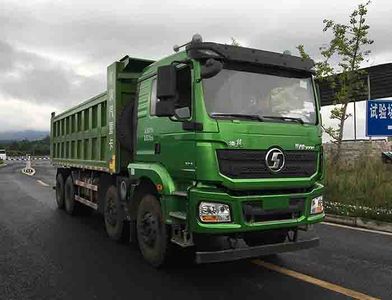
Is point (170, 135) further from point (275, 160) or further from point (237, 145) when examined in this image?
point (275, 160)

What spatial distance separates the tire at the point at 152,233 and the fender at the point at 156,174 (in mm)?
281

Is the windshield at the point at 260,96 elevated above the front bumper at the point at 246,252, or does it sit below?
above

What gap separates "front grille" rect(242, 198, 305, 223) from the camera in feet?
18.0

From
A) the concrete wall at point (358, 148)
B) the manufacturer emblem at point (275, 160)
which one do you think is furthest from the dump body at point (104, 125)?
the concrete wall at point (358, 148)

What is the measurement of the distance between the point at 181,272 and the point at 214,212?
3.78 feet

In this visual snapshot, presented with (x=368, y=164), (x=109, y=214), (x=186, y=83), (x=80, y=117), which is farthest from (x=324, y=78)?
(x=186, y=83)

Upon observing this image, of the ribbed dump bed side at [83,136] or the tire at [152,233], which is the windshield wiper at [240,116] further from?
the ribbed dump bed side at [83,136]

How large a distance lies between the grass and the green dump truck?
14.8ft

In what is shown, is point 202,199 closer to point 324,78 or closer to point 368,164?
point 368,164

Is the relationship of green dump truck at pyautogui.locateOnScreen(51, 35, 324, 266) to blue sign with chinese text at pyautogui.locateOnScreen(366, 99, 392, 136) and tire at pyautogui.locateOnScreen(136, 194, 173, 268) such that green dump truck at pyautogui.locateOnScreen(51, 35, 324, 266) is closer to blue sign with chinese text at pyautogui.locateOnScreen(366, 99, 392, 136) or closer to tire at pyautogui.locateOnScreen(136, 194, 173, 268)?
tire at pyautogui.locateOnScreen(136, 194, 173, 268)

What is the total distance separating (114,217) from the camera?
804cm

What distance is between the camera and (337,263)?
21.4ft

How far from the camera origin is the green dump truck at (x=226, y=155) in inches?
213

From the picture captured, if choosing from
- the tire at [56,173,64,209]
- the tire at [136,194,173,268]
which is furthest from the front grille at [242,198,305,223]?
the tire at [56,173,64,209]
